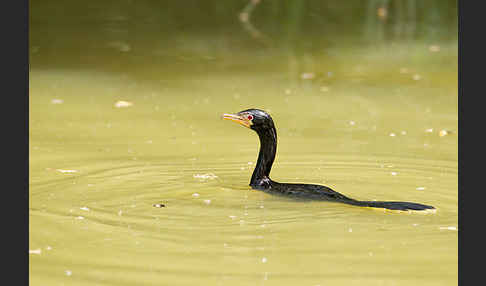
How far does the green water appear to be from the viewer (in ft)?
13.8

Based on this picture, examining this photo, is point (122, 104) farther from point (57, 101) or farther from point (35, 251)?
point (35, 251)

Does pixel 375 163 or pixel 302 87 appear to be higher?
pixel 302 87

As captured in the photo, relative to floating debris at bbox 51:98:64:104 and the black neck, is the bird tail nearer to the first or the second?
the black neck

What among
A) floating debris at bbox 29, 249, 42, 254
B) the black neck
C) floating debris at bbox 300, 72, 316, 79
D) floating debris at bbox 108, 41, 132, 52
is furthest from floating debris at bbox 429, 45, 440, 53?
floating debris at bbox 29, 249, 42, 254

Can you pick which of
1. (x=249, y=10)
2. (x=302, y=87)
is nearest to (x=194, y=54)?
(x=302, y=87)

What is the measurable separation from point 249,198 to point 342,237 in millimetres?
884

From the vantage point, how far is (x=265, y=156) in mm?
5582

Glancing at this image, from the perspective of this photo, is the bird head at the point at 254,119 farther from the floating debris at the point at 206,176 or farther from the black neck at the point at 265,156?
the floating debris at the point at 206,176

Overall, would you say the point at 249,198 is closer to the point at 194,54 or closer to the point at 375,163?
the point at 375,163

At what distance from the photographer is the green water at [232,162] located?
4.20 m

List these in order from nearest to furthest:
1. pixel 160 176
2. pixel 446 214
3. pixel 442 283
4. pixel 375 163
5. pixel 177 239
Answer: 1. pixel 442 283
2. pixel 177 239
3. pixel 446 214
4. pixel 160 176
5. pixel 375 163

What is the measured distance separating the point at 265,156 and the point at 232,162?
694 millimetres

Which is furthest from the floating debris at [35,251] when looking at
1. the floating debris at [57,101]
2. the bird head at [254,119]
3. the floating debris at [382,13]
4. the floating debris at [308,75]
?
the floating debris at [382,13]

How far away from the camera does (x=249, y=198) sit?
5289 millimetres
